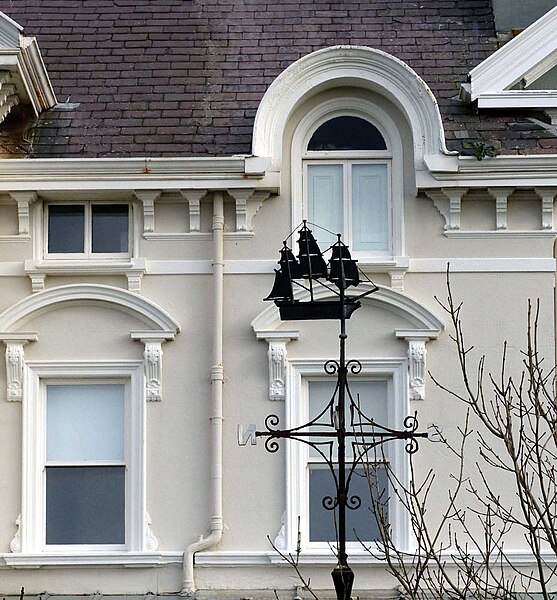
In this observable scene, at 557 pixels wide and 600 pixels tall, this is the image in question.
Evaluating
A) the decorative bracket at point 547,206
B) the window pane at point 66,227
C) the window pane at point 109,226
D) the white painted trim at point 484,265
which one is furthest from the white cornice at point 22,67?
the decorative bracket at point 547,206

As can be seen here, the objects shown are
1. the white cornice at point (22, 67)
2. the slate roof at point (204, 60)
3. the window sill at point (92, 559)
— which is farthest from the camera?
the slate roof at point (204, 60)

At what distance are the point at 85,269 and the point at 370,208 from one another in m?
2.91

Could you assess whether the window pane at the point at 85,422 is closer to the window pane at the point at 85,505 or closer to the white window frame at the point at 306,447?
the window pane at the point at 85,505

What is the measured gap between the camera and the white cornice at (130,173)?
1241 cm

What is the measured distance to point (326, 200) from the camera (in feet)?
42.5

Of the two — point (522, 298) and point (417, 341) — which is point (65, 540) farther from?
point (522, 298)

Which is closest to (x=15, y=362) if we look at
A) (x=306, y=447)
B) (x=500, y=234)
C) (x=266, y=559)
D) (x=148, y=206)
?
(x=148, y=206)

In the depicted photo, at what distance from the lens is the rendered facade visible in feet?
40.2

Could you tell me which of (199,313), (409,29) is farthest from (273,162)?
(409,29)

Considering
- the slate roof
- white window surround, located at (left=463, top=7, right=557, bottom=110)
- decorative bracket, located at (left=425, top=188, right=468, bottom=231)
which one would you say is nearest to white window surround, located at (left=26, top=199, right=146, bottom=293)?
the slate roof

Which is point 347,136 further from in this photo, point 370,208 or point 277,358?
point 277,358

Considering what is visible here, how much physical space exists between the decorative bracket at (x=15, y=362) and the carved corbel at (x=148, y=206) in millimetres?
1539

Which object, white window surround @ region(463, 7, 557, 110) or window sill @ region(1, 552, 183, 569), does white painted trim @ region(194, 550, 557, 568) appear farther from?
white window surround @ region(463, 7, 557, 110)

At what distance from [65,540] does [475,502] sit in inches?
157
